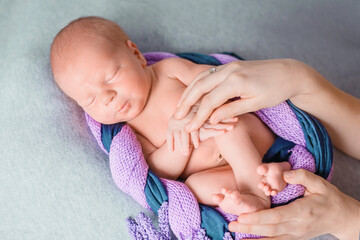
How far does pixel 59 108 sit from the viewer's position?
4.42 feet

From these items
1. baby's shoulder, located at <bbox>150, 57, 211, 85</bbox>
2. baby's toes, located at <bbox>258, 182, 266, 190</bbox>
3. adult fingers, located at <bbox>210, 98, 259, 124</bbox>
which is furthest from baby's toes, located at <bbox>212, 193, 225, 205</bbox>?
baby's shoulder, located at <bbox>150, 57, 211, 85</bbox>

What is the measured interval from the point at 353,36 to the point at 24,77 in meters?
1.36

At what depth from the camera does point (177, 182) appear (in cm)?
118

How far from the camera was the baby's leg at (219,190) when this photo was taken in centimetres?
103

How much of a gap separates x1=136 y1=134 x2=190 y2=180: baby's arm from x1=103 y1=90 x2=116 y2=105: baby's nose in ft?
0.72

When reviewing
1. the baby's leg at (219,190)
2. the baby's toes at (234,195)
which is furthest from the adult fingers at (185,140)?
the baby's toes at (234,195)

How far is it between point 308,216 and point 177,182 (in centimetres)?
37

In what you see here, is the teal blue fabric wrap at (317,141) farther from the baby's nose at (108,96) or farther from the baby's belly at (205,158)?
the baby's nose at (108,96)

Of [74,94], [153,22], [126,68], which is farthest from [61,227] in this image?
[153,22]

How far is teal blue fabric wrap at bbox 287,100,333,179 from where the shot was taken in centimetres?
120

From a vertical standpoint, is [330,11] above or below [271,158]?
above

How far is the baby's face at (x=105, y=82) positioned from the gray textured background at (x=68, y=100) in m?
0.14

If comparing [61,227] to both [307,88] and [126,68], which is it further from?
[307,88]

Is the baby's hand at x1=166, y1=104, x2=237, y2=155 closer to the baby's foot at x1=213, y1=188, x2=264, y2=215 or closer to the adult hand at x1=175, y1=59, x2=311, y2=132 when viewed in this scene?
the adult hand at x1=175, y1=59, x2=311, y2=132
